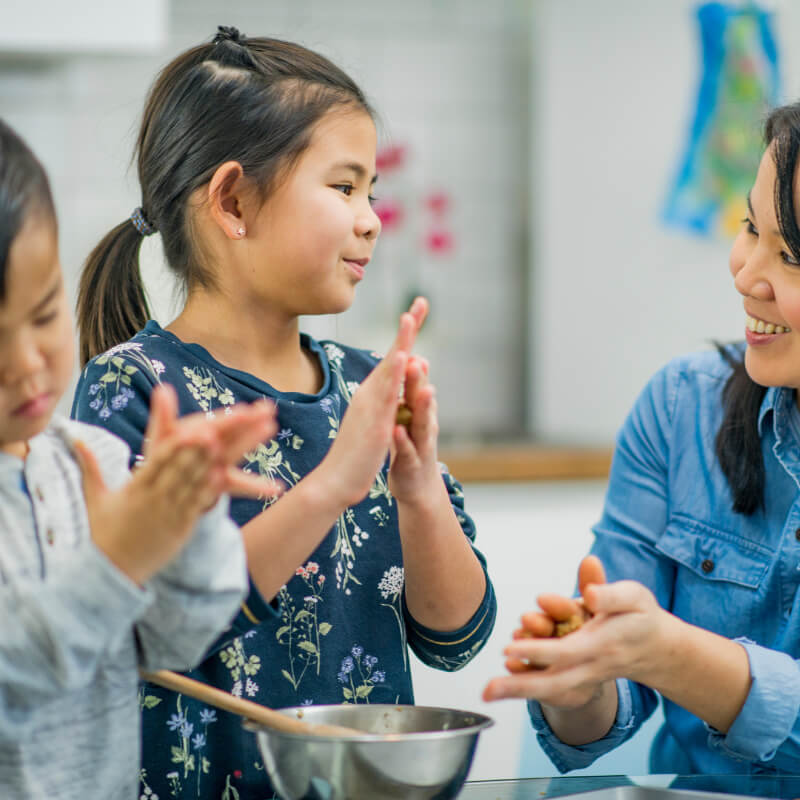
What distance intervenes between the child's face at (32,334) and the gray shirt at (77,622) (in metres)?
0.05

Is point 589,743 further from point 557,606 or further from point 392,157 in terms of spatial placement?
point 392,157

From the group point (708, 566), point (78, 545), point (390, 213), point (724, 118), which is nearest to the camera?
point (78, 545)

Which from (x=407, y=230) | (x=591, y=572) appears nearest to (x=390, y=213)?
(x=407, y=230)

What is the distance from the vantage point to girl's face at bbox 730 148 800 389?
1.02m

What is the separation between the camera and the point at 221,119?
101 cm

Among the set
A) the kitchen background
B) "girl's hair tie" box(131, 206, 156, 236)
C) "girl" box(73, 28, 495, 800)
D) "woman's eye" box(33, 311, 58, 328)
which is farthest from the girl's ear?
the kitchen background

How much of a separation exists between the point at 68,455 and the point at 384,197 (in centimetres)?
220

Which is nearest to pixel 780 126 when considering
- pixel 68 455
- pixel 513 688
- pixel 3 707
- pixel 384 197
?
pixel 513 688

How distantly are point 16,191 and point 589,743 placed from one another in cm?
70

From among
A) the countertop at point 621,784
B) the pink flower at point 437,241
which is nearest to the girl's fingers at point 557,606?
the countertop at point 621,784

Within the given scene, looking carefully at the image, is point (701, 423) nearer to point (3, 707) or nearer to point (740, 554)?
point (740, 554)

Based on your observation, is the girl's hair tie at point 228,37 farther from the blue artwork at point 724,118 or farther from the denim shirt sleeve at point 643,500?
the blue artwork at point 724,118

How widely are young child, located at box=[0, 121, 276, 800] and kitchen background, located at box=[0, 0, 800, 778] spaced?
6.45 feet

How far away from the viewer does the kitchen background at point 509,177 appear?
8.58 feet
